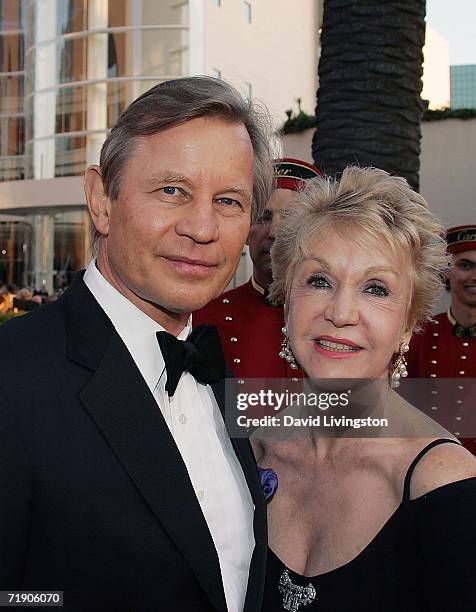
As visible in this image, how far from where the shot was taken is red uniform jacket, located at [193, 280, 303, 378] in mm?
3354

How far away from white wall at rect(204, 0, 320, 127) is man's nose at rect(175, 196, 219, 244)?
22.4 m

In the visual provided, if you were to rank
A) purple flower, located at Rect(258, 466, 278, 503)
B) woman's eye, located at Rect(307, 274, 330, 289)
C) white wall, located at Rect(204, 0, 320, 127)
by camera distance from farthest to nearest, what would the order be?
white wall, located at Rect(204, 0, 320, 127)
woman's eye, located at Rect(307, 274, 330, 289)
purple flower, located at Rect(258, 466, 278, 503)

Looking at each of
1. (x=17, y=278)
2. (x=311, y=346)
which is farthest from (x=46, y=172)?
(x=311, y=346)

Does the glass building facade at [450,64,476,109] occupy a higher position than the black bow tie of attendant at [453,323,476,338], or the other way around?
the glass building facade at [450,64,476,109]

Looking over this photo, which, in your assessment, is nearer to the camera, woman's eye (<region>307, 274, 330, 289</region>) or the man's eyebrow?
the man's eyebrow

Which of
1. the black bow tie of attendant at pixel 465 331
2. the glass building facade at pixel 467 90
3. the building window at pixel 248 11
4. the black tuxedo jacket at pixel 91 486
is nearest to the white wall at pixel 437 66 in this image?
the glass building facade at pixel 467 90

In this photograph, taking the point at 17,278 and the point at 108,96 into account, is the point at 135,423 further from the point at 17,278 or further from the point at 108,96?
the point at 17,278

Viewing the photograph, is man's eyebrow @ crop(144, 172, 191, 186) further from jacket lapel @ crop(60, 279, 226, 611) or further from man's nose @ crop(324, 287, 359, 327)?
man's nose @ crop(324, 287, 359, 327)

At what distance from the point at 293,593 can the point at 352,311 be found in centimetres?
81

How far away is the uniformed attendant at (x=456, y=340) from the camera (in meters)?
4.26

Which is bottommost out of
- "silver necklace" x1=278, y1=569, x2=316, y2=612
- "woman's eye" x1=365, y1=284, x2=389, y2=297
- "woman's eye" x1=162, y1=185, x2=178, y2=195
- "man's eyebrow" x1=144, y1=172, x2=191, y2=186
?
"silver necklace" x1=278, y1=569, x2=316, y2=612

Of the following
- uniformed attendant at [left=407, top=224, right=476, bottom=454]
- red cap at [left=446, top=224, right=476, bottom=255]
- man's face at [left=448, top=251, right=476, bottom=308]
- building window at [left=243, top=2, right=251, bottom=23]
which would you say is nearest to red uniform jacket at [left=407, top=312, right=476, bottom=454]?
uniformed attendant at [left=407, top=224, right=476, bottom=454]

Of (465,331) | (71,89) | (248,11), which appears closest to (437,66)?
(248,11)

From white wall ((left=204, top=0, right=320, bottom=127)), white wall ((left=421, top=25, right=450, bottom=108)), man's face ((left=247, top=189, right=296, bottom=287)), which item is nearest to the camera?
man's face ((left=247, top=189, right=296, bottom=287))
